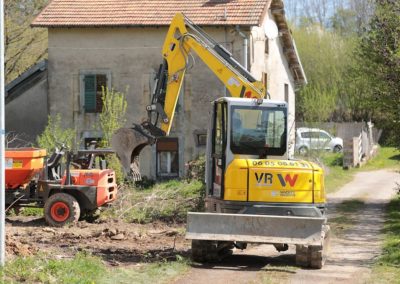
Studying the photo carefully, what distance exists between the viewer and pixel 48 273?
11258 millimetres

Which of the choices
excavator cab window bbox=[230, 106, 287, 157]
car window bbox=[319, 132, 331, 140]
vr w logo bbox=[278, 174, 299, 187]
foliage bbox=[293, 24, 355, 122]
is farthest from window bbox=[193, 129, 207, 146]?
foliage bbox=[293, 24, 355, 122]

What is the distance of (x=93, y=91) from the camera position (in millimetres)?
30719

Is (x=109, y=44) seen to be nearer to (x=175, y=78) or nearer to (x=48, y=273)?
(x=175, y=78)

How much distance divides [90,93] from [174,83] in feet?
42.7

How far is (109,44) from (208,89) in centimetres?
409

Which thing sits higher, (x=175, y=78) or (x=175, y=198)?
(x=175, y=78)

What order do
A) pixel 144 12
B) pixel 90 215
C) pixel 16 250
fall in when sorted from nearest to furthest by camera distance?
pixel 16 250
pixel 90 215
pixel 144 12

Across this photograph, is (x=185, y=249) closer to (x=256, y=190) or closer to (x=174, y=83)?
(x=256, y=190)

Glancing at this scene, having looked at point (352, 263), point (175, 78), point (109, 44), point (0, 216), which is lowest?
point (352, 263)

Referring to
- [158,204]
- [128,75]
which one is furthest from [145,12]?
[158,204]

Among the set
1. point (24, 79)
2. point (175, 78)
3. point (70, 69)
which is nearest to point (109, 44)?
point (70, 69)

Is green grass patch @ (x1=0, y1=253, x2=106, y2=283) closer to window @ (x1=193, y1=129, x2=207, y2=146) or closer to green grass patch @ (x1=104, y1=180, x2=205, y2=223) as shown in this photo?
green grass patch @ (x1=104, y1=180, x2=205, y2=223)

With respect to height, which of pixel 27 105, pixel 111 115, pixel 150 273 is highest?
pixel 27 105

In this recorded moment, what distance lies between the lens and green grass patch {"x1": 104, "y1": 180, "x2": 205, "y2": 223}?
2181cm
